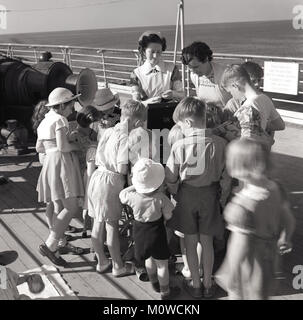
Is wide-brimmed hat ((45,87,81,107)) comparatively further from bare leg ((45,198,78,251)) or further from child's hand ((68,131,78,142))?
bare leg ((45,198,78,251))

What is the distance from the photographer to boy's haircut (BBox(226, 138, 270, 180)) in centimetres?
227

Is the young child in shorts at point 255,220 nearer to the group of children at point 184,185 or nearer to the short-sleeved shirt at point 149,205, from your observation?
the group of children at point 184,185

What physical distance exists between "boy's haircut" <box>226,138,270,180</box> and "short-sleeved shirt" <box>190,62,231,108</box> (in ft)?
4.09

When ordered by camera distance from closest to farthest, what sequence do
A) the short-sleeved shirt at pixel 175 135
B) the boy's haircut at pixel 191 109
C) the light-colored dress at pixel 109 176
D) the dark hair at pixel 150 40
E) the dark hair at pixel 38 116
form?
the boy's haircut at pixel 191 109 < the short-sleeved shirt at pixel 175 135 < the light-colored dress at pixel 109 176 < the dark hair at pixel 150 40 < the dark hair at pixel 38 116

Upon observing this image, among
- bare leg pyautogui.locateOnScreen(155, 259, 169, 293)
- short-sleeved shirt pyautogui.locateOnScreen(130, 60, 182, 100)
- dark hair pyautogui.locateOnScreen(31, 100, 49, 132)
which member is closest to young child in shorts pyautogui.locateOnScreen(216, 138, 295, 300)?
bare leg pyautogui.locateOnScreen(155, 259, 169, 293)

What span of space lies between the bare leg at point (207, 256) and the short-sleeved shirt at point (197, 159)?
0.39 m

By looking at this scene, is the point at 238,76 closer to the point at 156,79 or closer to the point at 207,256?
the point at 156,79

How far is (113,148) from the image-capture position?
10.3ft

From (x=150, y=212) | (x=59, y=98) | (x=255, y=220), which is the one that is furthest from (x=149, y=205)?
(x=59, y=98)

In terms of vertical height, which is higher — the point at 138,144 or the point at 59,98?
the point at 59,98

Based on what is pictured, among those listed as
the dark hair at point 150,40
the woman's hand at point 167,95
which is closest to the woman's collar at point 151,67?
the dark hair at point 150,40

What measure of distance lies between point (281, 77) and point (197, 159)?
5.29 m

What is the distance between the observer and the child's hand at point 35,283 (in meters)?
2.94
